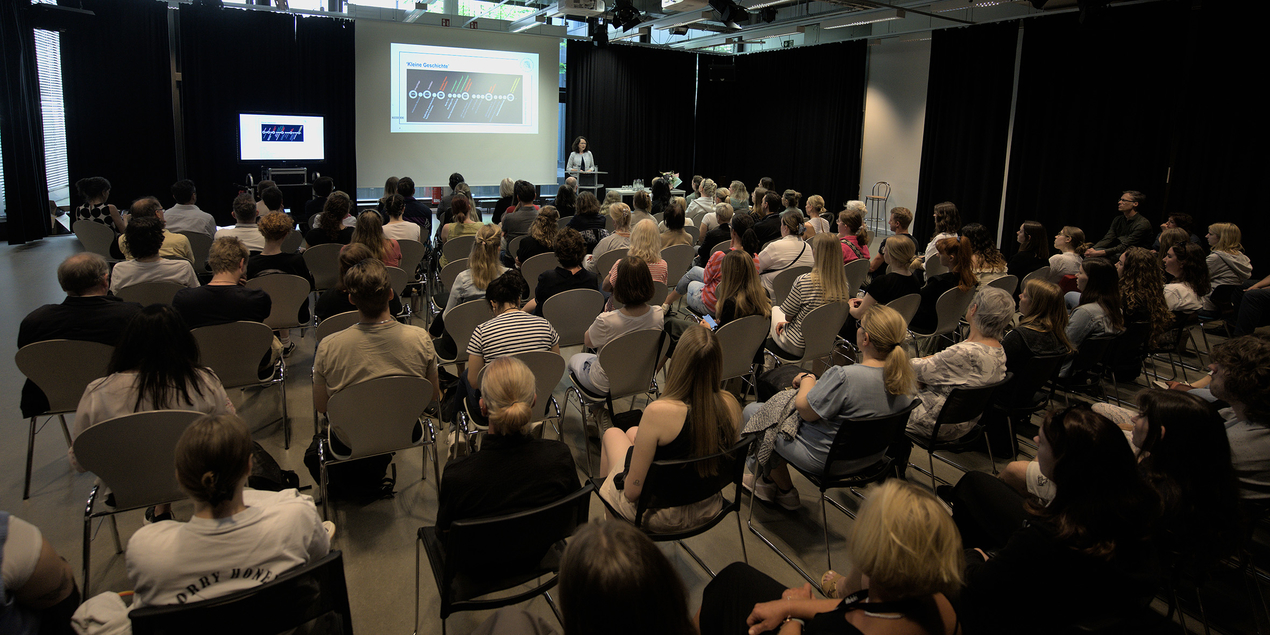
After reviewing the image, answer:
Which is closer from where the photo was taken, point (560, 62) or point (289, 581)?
point (289, 581)

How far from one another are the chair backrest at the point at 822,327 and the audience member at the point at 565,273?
1.52 meters

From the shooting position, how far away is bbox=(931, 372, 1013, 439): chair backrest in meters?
3.31

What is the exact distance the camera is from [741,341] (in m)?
4.08

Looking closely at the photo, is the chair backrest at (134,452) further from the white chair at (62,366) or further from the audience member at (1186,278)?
the audience member at (1186,278)

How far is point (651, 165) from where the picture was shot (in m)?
16.9

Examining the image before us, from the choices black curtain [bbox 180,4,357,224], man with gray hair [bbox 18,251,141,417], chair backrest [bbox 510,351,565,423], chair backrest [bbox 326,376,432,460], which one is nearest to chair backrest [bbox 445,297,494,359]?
chair backrest [bbox 510,351,565,423]

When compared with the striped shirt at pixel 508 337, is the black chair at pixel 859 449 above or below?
below

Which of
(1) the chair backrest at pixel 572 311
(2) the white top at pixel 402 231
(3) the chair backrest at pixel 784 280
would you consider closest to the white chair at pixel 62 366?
(1) the chair backrest at pixel 572 311

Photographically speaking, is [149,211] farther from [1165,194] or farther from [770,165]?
[770,165]

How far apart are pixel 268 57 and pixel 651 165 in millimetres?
8419

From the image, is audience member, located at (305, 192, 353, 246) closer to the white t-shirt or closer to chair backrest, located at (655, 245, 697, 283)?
chair backrest, located at (655, 245, 697, 283)

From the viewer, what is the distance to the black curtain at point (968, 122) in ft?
37.6

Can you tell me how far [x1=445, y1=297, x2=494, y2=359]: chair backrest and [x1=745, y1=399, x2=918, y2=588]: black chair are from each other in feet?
7.12

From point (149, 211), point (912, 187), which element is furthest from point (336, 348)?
point (912, 187)
